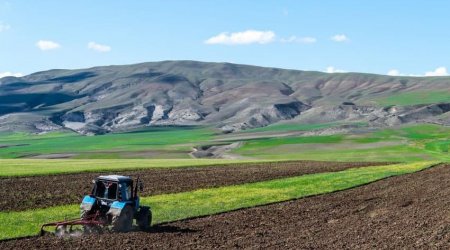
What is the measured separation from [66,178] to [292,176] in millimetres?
20674

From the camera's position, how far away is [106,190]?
2550cm

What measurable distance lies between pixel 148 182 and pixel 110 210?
2516 cm

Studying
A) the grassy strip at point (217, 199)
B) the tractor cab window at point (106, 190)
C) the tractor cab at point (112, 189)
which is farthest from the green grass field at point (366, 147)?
the tractor cab window at point (106, 190)

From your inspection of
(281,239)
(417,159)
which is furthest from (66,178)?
(417,159)

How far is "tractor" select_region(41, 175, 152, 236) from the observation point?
2452 centimetres

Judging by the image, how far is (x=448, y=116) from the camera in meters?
154

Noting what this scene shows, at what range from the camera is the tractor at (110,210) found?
24.5 m

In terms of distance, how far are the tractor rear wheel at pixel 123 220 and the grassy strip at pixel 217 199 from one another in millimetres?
4183

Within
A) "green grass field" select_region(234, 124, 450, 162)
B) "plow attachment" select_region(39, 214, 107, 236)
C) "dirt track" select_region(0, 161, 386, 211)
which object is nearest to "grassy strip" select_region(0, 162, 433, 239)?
"plow attachment" select_region(39, 214, 107, 236)

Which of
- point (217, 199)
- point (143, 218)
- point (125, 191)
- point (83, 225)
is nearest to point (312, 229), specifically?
point (143, 218)

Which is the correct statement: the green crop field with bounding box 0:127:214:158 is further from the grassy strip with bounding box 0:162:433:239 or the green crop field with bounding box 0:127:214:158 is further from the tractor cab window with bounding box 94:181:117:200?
the tractor cab window with bounding box 94:181:117:200

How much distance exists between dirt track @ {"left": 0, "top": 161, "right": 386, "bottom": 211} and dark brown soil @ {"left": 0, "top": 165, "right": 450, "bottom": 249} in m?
12.2

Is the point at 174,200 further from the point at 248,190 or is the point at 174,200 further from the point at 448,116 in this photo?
the point at 448,116

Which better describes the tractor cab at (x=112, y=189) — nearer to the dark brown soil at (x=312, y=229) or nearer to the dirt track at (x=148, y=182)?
the dark brown soil at (x=312, y=229)
